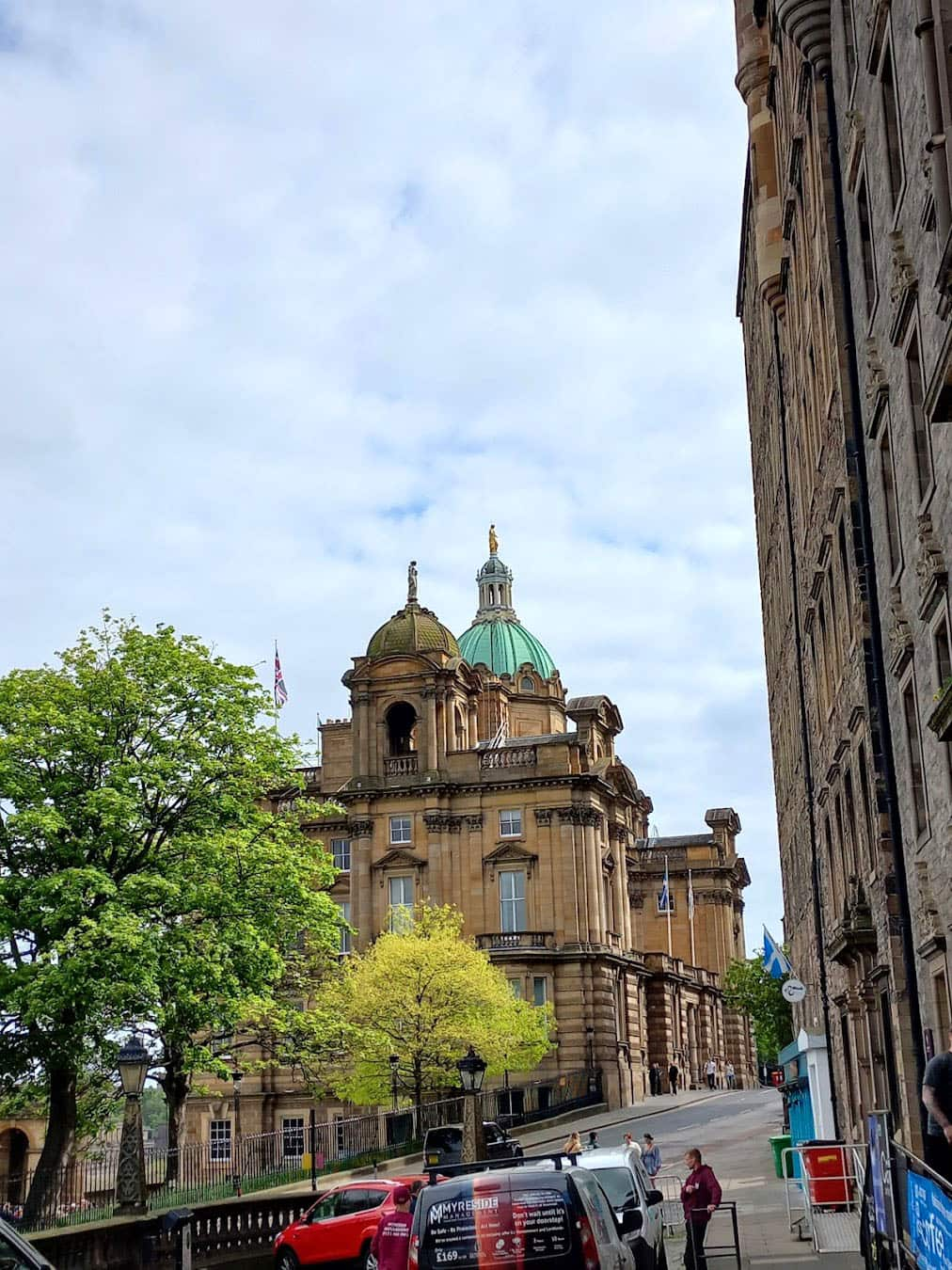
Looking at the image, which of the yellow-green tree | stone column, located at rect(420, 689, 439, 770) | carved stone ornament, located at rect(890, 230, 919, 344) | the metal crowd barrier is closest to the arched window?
stone column, located at rect(420, 689, 439, 770)

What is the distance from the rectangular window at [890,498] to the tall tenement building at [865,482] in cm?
3

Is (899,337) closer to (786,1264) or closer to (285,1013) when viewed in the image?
(786,1264)

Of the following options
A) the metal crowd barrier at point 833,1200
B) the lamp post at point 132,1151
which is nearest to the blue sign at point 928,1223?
the metal crowd barrier at point 833,1200

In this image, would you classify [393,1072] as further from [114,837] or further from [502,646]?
[502,646]

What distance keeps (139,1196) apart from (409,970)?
32.2m

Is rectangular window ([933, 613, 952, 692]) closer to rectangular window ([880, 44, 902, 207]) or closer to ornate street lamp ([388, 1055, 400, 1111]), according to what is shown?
rectangular window ([880, 44, 902, 207])

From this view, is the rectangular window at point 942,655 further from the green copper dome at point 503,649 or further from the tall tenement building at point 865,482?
the green copper dome at point 503,649

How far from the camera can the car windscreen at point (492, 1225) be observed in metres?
11.8

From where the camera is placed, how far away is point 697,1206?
2162 centimetres

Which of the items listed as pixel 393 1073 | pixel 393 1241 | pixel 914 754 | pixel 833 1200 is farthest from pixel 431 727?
pixel 393 1241

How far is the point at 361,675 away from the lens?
73.4 meters

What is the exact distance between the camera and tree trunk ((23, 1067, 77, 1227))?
30156mm

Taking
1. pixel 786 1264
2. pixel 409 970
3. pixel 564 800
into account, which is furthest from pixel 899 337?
pixel 564 800

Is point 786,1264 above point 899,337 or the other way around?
the other way around
